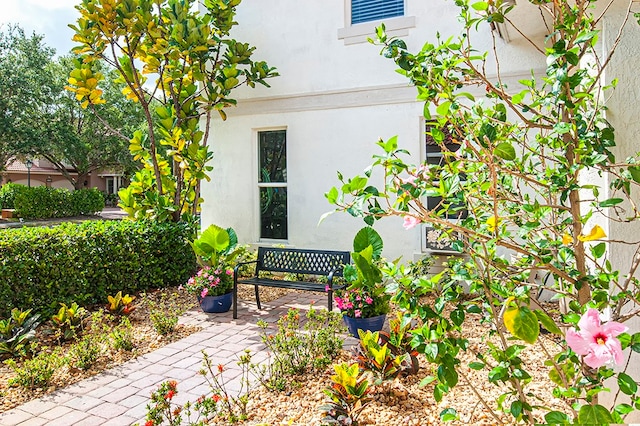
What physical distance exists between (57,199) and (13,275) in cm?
2226

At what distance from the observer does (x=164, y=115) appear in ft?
22.9

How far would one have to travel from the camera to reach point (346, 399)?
2982 millimetres

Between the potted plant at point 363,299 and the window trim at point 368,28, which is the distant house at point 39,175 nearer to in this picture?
the window trim at point 368,28

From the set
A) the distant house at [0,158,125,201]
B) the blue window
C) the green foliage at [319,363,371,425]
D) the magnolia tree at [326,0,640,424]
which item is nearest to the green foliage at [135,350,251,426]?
the green foliage at [319,363,371,425]

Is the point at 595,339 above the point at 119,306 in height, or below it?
above

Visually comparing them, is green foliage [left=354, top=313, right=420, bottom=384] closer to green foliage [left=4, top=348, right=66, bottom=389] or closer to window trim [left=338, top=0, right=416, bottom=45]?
green foliage [left=4, top=348, right=66, bottom=389]

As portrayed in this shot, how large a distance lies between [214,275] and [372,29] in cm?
462

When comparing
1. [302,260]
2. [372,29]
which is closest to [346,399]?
[302,260]

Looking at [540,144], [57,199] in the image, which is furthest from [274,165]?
[57,199]

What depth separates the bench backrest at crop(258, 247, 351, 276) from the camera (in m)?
5.98

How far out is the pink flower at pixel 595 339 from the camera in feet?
4.46

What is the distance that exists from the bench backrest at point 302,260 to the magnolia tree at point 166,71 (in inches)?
76.3

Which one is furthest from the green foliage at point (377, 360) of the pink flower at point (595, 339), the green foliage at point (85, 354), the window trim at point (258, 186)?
the window trim at point (258, 186)

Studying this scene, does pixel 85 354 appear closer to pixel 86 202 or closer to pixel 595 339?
pixel 595 339
